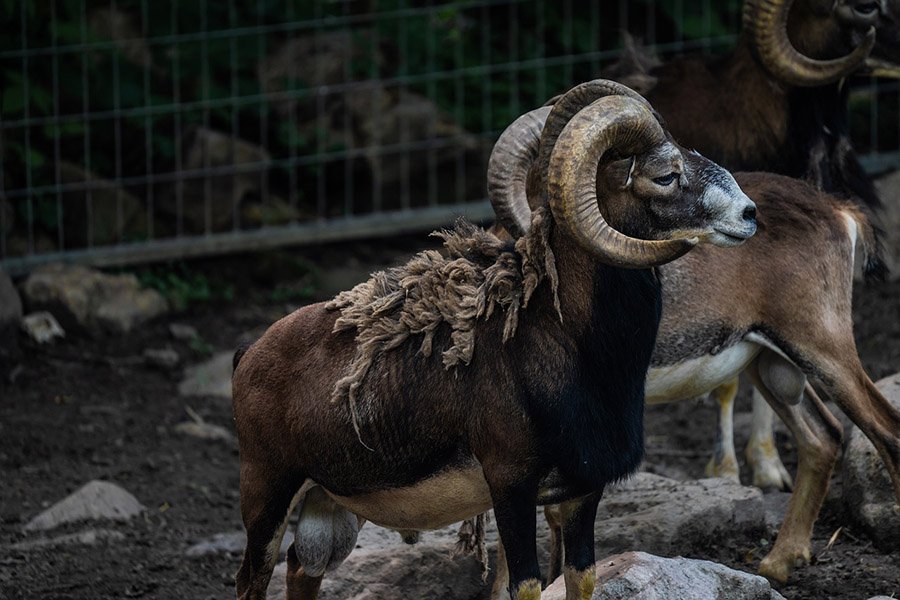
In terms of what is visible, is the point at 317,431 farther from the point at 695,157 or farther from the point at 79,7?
the point at 79,7

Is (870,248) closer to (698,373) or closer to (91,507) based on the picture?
(698,373)

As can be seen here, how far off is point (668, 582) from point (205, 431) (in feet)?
15.8

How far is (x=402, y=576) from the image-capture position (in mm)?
6805

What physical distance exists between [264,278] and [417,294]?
22.5 feet

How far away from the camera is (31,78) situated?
40.0ft

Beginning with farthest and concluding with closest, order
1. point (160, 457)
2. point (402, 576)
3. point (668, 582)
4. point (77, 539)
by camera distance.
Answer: point (160, 457), point (77, 539), point (402, 576), point (668, 582)

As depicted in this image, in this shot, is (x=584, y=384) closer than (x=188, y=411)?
Yes

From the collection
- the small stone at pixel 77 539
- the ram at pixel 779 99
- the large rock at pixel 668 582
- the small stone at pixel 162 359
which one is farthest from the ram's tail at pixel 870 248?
the small stone at pixel 162 359

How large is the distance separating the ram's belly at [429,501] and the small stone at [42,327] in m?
5.65

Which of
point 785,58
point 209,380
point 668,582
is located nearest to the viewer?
point 668,582

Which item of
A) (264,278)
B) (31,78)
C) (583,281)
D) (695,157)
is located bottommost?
(264,278)

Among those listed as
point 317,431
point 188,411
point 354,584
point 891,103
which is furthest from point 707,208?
point 891,103

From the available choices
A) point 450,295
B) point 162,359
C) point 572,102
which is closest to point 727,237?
point 572,102

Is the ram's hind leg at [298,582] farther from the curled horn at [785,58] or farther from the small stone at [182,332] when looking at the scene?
the small stone at [182,332]
